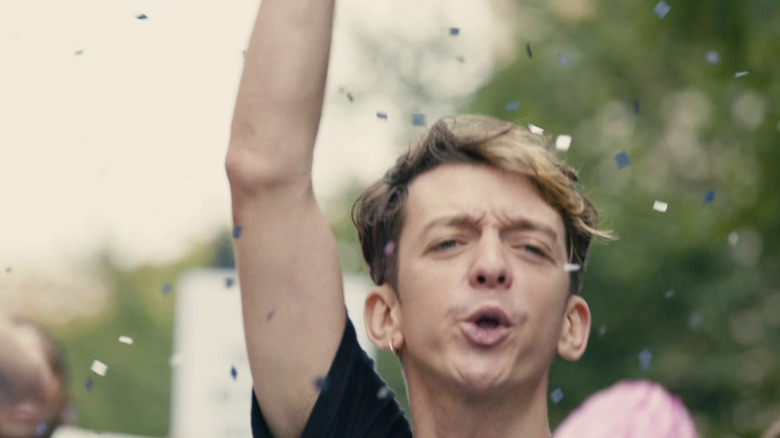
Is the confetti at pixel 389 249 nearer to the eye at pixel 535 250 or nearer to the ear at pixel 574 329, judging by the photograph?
the eye at pixel 535 250

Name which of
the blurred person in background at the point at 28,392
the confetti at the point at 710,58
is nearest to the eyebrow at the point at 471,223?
the blurred person in background at the point at 28,392

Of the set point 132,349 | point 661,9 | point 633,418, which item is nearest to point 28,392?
point 633,418

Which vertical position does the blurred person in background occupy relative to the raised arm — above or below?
below

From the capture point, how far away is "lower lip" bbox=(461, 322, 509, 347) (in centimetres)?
287

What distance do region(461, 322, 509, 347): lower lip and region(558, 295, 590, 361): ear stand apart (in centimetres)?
24

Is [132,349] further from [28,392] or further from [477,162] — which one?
[477,162]

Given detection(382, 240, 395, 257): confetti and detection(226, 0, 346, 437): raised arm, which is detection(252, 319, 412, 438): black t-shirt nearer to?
detection(226, 0, 346, 437): raised arm

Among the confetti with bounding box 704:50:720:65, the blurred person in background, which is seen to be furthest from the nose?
the confetti with bounding box 704:50:720:65

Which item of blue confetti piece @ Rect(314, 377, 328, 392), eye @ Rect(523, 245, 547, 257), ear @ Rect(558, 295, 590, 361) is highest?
eye @ Rect(523, 245, 547, 257)

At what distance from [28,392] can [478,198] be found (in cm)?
205

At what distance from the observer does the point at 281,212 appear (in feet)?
9.45

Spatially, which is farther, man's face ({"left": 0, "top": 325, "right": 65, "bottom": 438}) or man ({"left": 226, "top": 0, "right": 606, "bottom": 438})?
man's face ({"left": 0, "top": 325, "right": 65, "bottom": 438})

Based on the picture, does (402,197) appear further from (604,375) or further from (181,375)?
(604,375)

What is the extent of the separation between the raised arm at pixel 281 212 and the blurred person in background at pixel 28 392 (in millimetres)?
1743
